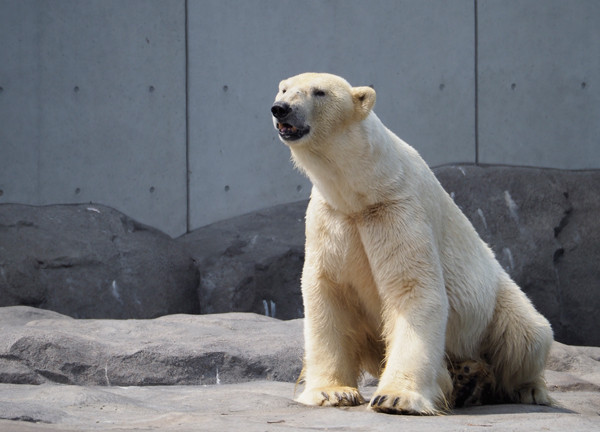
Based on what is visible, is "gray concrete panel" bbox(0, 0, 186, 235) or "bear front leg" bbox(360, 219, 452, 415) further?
"gray concrete panel" bbox(0, 0, 186, 235)

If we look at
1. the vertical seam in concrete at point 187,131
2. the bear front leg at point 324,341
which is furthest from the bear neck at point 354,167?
the vertical seam in concrete at point 187,131

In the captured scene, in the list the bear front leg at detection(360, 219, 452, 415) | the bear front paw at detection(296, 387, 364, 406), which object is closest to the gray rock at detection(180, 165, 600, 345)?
the bear front paw at detection(296, 387, 364, 406)

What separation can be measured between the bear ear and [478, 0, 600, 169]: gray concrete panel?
6016 mm

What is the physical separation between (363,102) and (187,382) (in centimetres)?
215

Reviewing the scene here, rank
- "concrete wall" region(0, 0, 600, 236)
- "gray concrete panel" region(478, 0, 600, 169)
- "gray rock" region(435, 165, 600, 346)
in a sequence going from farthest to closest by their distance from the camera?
"gray concrete panel" region(478, 0, 600, 169)
"concrete wall" region(0, 0, 600, 236)
"gray rock" region(435, 165, 600, 346)

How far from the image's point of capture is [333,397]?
3982 mm

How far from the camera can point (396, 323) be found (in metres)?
3.95

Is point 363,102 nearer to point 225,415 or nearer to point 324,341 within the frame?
point 324,341

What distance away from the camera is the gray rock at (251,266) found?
8570 mm

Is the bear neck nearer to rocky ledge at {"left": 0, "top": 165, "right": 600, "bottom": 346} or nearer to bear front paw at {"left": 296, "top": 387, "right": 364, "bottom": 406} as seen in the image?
bear front paw at {"left": 296, "top": 387, "right": 364, "bottom": 406}

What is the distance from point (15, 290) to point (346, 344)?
4610mm

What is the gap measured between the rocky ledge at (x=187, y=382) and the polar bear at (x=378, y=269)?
0.22 meters

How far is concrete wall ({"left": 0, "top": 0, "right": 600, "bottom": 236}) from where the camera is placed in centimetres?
920

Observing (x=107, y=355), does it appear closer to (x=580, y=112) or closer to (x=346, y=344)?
(x=346, y=344)
